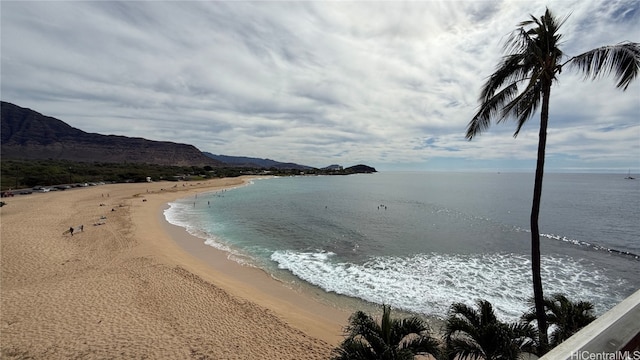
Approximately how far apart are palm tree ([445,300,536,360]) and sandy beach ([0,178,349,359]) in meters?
5.08

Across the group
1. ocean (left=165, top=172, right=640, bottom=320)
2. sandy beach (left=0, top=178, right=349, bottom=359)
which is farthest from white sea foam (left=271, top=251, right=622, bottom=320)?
sandy beach (left=0, top=178, right=349, bottom=359)

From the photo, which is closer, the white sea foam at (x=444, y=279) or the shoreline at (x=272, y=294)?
the shoreline at (x=272, y=294)

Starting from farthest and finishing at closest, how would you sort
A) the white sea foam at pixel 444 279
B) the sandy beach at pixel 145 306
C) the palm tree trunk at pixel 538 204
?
1. the white sea foam at pixel 444 279
2. the sandy beach at pixel 145 306
3. the palm tree trunk at pixel 538 204

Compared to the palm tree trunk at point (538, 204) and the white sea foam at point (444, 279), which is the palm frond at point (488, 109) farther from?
the white sea foam at point (444, 279)

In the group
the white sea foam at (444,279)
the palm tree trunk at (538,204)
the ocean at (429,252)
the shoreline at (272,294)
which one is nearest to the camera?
the palm tree trunk at (538,204)

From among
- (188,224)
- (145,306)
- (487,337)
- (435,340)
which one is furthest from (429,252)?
(188,224)

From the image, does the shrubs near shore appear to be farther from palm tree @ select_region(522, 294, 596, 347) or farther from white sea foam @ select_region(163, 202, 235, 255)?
white sea foam @ select_region(163, 202, 235, 255)

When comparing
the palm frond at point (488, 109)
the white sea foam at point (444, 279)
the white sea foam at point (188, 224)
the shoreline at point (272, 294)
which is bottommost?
the white sea foam at point (188, 224)

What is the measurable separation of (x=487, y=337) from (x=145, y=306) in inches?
515

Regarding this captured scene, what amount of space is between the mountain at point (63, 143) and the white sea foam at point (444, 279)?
7225 inches

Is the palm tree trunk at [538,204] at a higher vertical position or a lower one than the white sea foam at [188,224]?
higher

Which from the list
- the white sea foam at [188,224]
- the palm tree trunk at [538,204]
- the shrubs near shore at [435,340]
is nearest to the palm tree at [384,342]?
the shrubs near shore at [435,340]

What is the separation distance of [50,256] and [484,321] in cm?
2457

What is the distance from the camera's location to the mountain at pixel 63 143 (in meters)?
157
